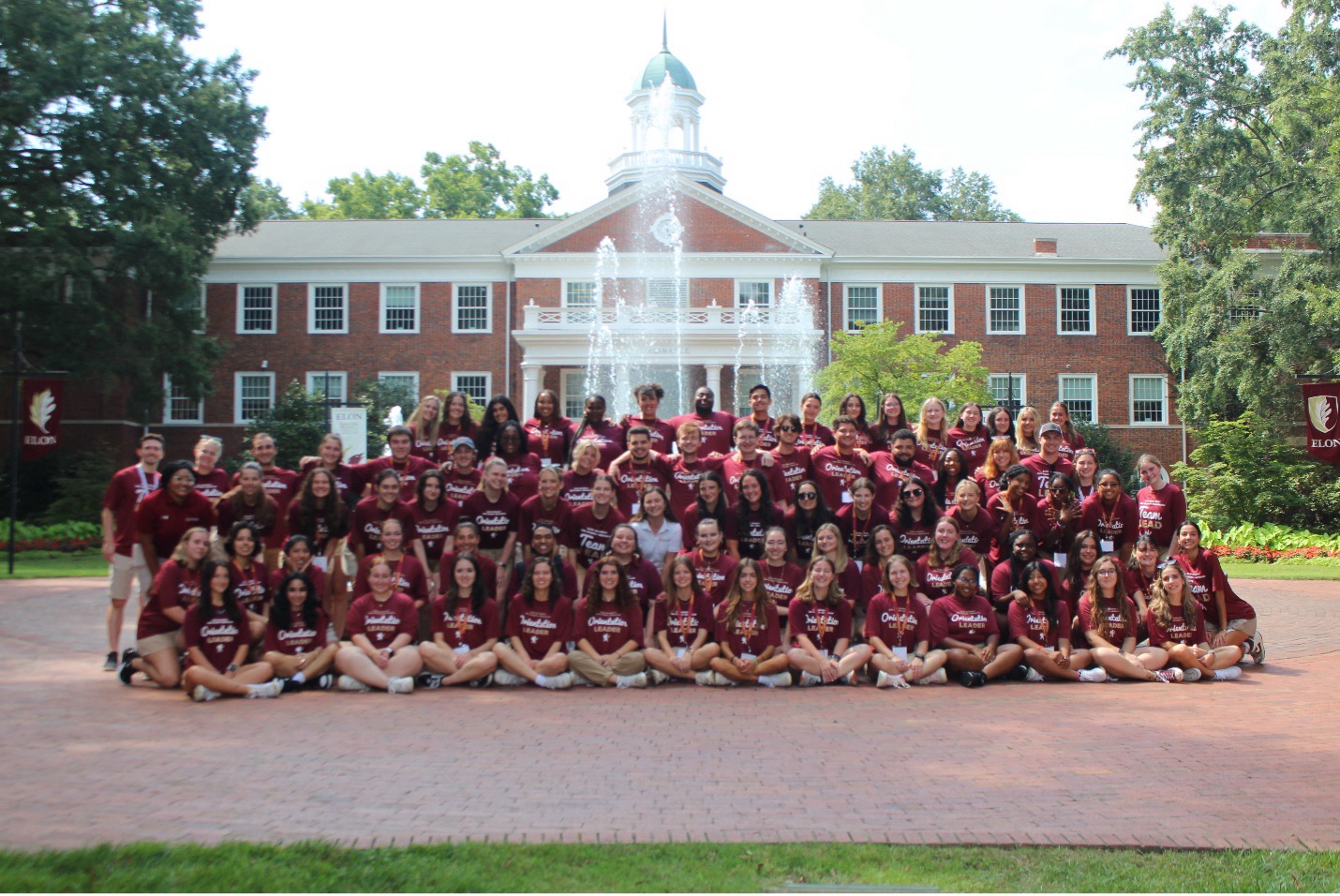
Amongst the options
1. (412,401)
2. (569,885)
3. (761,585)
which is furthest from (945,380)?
(569,885)

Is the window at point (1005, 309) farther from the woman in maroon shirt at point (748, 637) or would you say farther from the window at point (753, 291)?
the woman in maroon shirt at point (748, 637)

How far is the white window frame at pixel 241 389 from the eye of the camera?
4091cm

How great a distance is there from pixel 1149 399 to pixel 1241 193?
27.8ft

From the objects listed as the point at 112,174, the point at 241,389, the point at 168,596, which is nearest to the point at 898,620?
the point at 168,596

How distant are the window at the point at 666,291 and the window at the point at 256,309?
45.8 feet

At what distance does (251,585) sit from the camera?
30.6 ft

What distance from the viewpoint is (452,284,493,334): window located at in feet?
135

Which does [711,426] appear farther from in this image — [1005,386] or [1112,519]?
[1005,386]

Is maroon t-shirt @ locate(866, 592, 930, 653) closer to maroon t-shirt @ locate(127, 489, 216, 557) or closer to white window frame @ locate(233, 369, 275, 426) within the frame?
maroon t-shirt @ locate(127, 489, 216, 557)

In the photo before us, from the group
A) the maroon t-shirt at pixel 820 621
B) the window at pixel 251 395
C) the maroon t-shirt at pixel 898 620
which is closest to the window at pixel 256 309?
the window at pixel 251 395

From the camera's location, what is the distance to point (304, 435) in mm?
32438

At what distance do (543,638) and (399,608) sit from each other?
1220 millimetres

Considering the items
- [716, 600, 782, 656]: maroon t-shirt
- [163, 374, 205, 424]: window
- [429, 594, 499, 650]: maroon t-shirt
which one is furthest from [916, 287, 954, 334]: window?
[429, 594, 499, 650]: maroon t-shirt

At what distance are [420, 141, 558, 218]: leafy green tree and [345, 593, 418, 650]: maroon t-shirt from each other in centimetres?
6078
